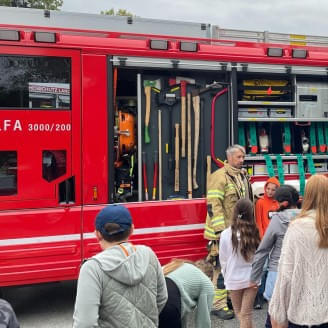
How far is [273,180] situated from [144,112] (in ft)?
4.97

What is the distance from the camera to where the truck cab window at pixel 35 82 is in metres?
4.09

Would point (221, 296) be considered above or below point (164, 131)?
below

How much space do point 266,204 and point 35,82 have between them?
8.55 feet

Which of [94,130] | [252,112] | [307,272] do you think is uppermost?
[252,112]

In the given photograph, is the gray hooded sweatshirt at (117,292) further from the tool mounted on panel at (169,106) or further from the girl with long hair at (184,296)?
the tool mounted on panel at (169,106)

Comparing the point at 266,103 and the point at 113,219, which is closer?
the point at 113,219

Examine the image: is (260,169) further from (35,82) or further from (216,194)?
(35,82)

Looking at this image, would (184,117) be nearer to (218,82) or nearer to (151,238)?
(218,82)

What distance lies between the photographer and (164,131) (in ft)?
15.4

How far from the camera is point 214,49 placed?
15.6 ft

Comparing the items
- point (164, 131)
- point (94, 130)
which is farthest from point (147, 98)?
point (94, 130)

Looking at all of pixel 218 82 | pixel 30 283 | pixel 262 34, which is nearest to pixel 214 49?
pixel 218 82

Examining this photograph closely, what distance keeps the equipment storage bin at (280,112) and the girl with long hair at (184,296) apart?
3086 millimetres

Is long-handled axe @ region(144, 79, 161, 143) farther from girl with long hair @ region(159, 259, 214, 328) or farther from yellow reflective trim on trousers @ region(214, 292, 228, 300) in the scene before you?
girl with long hair @ region(159, 259, 214, 328)
